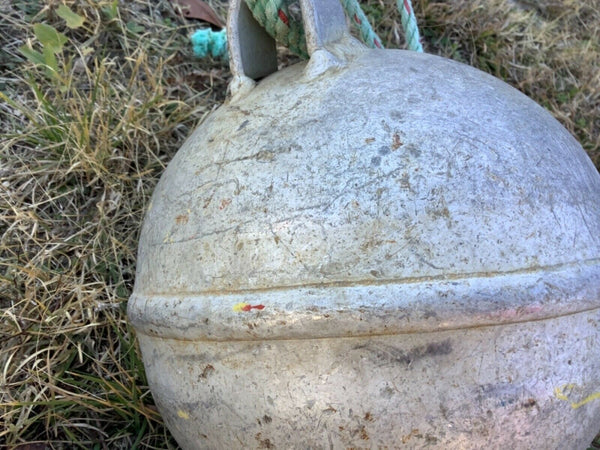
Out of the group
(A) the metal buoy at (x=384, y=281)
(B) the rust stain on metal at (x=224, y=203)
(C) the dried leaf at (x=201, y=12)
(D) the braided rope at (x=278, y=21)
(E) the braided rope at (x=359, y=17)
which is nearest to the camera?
(A) the metal buoy at (x=384, y=281)

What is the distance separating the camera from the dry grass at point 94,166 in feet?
6.39

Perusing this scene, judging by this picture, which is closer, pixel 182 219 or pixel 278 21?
pixel 182 219

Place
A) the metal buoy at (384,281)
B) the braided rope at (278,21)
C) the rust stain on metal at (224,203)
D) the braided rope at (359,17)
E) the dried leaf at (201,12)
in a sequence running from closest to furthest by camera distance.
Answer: the metal buoy at (384,281), the rust stain on metal at (224,203), the braided rope at (278,21), the braided rope at (359,17), the dried leaf at (201,12)

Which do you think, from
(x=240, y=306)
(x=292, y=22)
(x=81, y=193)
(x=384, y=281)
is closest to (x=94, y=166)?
(x=81, y=193)

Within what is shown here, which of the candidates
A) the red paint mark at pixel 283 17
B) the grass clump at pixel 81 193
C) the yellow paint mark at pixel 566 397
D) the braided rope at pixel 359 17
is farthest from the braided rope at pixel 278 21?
the yellow paint mark at pixel 566 397

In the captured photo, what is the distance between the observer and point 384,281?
1.24m

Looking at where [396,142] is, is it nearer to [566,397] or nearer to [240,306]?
[240,306]

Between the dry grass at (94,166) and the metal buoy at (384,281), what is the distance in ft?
1.97

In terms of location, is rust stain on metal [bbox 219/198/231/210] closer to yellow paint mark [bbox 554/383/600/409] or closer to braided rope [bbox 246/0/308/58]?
braided rope [bbox 246/0/308/58]

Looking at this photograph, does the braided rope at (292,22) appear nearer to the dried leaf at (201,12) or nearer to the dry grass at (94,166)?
the dry grass at (94,166)

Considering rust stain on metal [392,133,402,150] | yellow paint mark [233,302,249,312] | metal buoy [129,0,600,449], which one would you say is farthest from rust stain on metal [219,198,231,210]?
rust stain on metal [392,133,402,150]

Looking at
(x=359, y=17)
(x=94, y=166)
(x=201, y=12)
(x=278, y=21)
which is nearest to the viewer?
(x=278, y=21)

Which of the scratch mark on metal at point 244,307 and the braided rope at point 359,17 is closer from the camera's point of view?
the scratch mark on metal at point 244,307

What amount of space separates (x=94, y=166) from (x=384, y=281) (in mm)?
1330
